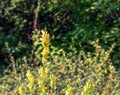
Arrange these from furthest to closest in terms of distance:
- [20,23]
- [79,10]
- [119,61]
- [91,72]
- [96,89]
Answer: [20,23], [79,10], [119,61], [91,72], [96,89]

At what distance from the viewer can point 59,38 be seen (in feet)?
17.9

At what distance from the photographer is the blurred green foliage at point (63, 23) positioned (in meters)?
5.07

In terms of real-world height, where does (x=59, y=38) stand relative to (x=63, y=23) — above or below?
below

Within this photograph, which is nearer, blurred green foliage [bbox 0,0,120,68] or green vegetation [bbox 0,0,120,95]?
green vegetation [bbox 0,0,120,95]

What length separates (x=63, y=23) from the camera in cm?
555

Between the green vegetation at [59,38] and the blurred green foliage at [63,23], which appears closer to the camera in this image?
the green vegetation at [59,38]

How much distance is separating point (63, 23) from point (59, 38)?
23 cm

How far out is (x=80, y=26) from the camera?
5180 millimetres

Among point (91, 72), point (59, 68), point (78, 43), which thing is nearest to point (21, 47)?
point (78, 43)

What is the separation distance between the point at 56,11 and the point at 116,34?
934 mm

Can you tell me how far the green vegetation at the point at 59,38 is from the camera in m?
4.38

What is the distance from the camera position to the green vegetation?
4375 mm

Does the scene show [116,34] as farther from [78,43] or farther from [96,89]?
[96,89]

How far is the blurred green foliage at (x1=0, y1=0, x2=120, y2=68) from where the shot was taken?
5070 mm
